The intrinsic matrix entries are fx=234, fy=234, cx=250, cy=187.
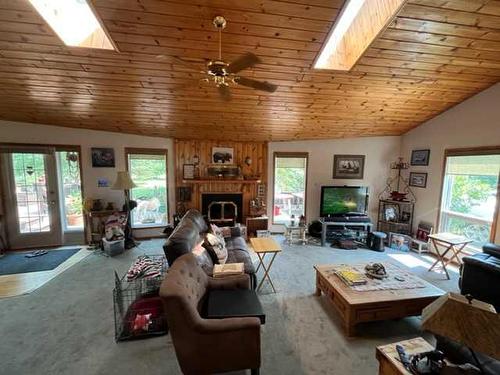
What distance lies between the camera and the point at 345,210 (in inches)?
219

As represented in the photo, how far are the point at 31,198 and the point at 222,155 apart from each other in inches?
154

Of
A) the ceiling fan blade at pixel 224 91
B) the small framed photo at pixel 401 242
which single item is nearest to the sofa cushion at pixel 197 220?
the ceiling fan blade at pixel 224 91

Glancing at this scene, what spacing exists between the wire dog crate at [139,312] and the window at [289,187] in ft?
11.8

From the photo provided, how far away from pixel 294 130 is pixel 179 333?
171 inches

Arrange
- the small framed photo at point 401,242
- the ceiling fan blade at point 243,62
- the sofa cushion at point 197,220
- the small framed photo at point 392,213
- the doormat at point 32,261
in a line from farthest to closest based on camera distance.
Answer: the small framed photo at point 392,213, the small framed photo at point 401,242, the doormat at point 32,261, the sofa cushion at point 197,220, the ceiling fan blade at point 243,62

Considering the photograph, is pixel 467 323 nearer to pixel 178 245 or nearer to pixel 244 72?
pixel 178 245

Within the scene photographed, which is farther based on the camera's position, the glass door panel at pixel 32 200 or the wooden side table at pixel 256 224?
the wooden side table at pixel 256 224

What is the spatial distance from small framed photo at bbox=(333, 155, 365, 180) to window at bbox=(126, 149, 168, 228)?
4.12m

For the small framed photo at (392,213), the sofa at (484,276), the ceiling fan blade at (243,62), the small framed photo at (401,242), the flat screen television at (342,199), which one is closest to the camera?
the ceiling fan blade at (243,62)

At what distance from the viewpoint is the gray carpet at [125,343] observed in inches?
80.9

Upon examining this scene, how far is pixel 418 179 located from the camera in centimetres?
520

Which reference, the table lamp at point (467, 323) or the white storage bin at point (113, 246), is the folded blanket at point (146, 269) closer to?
the white storage bin at point (113, 246)

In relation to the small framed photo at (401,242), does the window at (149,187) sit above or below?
above

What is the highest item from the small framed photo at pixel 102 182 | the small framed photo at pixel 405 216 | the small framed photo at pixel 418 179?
the small framed photo at pixel 418 179
